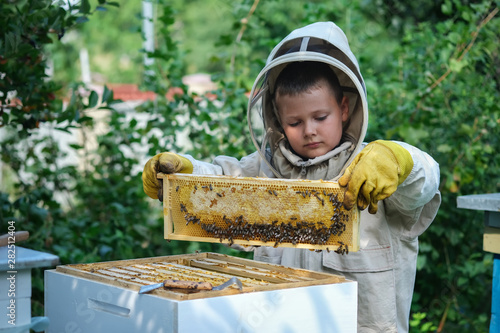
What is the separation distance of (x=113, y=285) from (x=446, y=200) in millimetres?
3284

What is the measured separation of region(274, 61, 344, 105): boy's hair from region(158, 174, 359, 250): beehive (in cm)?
57

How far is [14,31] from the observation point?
293 cm

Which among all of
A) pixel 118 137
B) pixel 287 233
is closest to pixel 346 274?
pixel 287 233

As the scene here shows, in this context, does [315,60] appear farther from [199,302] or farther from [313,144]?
[199,302]

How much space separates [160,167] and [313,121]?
659 millimetres

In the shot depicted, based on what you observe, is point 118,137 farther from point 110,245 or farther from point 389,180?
point 389,180

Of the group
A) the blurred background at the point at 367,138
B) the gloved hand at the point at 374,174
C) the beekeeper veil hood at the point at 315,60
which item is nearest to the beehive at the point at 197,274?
the gloved hand at the point at 374,174

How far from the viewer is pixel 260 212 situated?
215cm

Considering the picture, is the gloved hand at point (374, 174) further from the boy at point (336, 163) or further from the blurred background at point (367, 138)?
the blurred background at point (367, 138)

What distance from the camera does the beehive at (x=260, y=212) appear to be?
2062 millimetres

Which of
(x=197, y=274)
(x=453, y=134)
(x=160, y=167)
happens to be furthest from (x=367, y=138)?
(x=197, y=274)

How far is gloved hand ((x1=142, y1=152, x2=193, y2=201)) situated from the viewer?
230 centimetres

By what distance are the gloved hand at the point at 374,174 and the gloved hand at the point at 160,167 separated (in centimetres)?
70

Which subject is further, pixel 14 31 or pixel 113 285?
pixel 14 31
